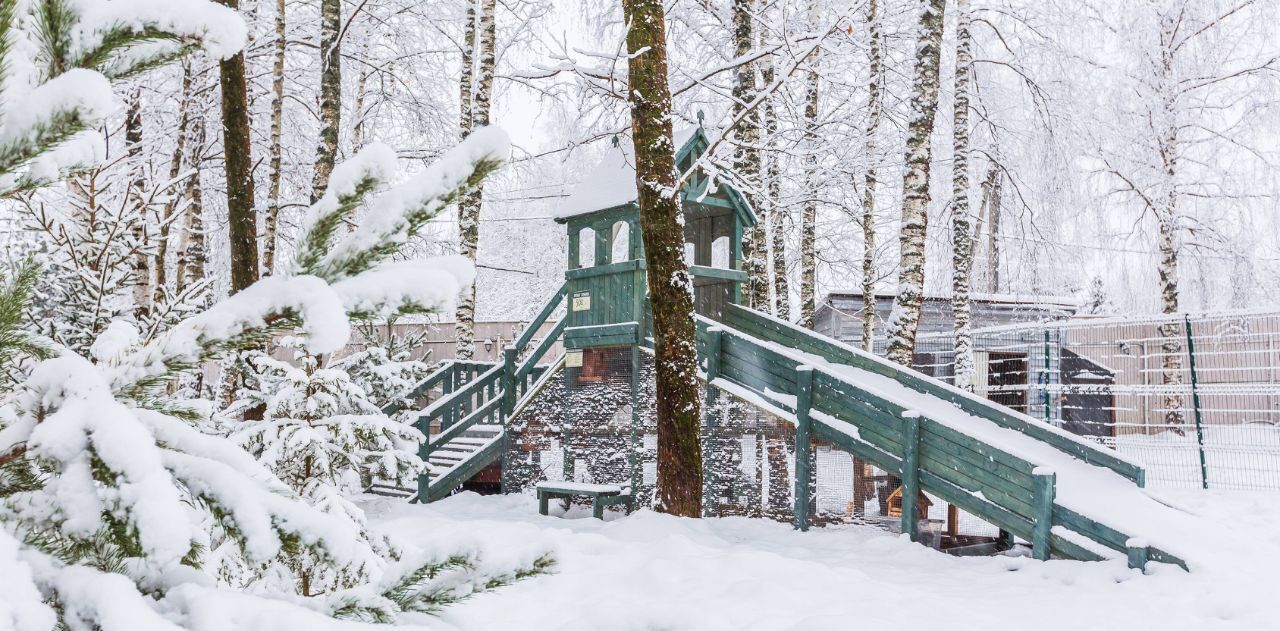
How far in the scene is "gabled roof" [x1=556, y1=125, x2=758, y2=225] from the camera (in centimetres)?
954

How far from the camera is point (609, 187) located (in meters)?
10.2

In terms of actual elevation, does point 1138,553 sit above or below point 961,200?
below

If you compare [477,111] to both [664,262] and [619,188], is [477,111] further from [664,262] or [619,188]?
[664,262]

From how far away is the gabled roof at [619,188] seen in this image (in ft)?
31.3

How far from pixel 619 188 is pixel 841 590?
20.1ft

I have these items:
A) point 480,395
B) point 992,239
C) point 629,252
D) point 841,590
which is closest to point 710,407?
point 629,252

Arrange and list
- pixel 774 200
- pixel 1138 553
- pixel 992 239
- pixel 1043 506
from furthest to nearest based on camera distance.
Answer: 1. pixel 992 239
2. pixel 774 200
3. pixel 1043 506
4. pixel 1138 553

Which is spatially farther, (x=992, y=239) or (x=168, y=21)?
(x=992, y=239)

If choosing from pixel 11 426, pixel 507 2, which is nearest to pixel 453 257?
pixel 11 426

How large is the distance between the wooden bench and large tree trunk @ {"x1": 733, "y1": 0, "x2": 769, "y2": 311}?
12.6 ft

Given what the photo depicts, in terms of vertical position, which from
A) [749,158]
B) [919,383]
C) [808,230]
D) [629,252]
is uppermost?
[749,158]

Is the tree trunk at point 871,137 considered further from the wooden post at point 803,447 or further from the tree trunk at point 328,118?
the tree trunk at point 328,118

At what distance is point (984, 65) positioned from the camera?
50.2 feet

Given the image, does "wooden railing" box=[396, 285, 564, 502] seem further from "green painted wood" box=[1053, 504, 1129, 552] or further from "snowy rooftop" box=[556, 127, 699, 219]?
"green painted wood" box=[1053, 504, 1129, 552]
